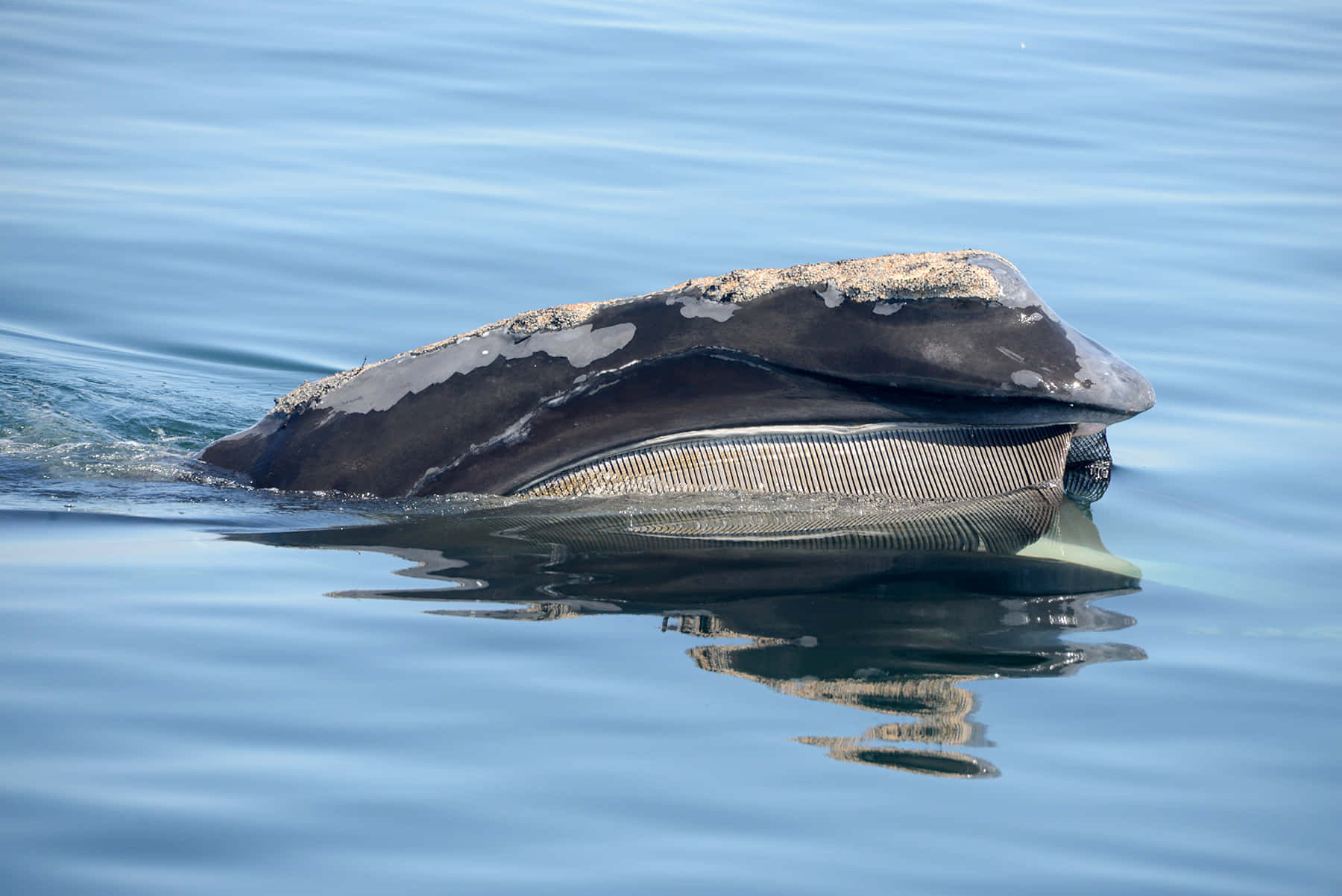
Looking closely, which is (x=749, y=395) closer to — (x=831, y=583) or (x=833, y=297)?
(x=833, y=297)

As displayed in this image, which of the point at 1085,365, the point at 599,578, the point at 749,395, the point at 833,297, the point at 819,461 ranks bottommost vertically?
the point at 599,578

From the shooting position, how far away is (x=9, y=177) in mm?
16031

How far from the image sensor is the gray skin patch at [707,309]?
6.47 m

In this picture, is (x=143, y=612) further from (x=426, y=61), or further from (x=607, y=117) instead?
(x=426, y=61)

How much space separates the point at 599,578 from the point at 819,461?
1.09 m

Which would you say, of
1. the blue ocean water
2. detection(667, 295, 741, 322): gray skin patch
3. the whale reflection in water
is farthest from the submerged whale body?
the blue ocean water

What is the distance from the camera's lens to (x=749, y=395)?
21.5 feet

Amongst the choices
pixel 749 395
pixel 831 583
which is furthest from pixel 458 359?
pixel 831 583

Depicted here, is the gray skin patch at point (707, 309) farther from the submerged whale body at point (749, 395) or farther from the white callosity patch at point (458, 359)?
the white callosity patch at point (458, 359)

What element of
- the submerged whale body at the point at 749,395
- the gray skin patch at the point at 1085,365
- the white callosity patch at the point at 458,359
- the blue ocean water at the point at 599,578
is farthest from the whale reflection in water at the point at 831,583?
the gray skin patch at the point at 1085,365

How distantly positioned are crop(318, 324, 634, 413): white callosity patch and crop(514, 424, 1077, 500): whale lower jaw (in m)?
0.46

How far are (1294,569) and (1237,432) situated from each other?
9.01 ft

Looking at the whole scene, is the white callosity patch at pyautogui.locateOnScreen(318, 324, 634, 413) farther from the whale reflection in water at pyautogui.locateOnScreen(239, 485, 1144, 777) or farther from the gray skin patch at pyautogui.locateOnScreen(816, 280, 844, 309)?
the gray skin patch at pyautogui.locateOnScreen(816, 280, 844, 309)

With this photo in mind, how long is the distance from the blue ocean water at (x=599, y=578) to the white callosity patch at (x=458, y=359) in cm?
46
